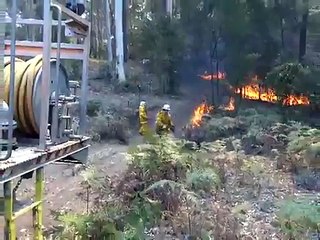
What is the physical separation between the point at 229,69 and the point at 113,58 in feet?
29.2

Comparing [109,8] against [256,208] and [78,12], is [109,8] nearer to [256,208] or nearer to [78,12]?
[256,208]

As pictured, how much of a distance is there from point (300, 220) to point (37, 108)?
3.82 metres

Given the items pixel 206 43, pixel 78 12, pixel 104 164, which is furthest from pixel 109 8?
pixel 78 12

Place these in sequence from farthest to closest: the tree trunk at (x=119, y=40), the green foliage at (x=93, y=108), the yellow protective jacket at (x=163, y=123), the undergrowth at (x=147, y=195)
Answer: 1. the tree trunk at (x=119, y=40)
2. the green foliage at (x=93, y=108)
3. the yellow protective jacket at (x=163, y=123)
4. the undergrowth at (x=147, y=195)

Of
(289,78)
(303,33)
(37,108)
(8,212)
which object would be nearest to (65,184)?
(37,108)

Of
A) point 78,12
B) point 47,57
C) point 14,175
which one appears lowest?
point 14,175

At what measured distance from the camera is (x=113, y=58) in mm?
30672

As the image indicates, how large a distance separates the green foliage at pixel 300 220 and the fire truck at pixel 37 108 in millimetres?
2917

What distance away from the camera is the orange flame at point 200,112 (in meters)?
21.2

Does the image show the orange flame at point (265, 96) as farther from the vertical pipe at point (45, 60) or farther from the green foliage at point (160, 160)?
the vertical pipe at point (45, 60)

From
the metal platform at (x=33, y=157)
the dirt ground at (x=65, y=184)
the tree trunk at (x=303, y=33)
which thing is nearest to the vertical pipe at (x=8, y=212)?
the metal platform at (x=33, y=157)

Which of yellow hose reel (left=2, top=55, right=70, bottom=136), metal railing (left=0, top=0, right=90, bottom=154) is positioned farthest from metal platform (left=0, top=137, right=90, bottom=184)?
yellow hose reel (left=2, top=55, right=70, bottom=136)

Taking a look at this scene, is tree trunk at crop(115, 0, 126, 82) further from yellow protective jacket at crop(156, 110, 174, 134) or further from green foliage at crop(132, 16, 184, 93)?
yellow protective jacket at crop(156, 110, 174, 134)

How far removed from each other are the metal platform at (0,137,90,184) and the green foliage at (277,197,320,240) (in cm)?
299
